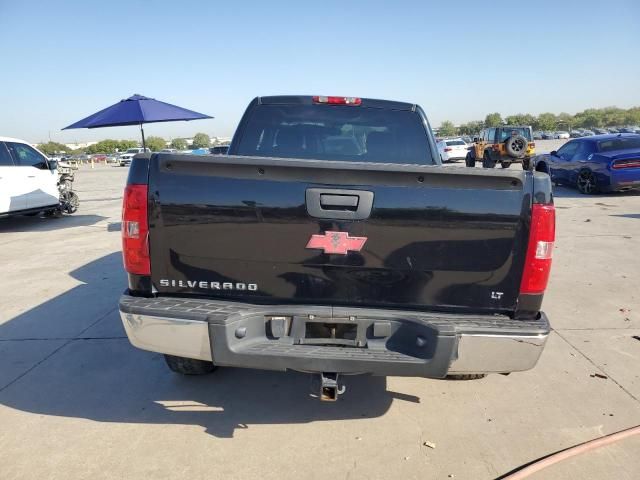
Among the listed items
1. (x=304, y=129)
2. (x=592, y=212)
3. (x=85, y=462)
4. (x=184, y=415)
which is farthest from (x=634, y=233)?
(x=85, y=462)

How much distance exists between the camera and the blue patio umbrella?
935 centimetres

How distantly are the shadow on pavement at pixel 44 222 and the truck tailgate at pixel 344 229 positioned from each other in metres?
9.29

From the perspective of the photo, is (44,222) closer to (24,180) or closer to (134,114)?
(24,180)

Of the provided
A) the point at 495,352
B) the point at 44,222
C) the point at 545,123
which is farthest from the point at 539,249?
the point at 545,123

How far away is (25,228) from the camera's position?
33.6ft

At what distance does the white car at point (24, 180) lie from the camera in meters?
9.41

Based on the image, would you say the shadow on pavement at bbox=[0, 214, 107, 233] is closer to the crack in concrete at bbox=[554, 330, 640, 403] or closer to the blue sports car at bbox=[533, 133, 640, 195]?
the crack in concrete at bbox=[554, 330, 640, 403]

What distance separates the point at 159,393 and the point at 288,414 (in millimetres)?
959

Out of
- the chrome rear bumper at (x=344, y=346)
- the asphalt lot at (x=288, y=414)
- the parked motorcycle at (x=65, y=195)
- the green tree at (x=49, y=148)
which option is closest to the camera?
the chrome rear bumper at (x=344, y=346)

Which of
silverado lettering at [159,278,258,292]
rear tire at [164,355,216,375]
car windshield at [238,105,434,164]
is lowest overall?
rear tire at [164,355,216,375]

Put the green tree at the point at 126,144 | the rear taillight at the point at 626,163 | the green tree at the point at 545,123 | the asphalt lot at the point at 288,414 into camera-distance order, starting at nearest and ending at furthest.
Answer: the asphalt lot at the point at 288,414, the rear taillight at the point at 626,163, the green tree at the point at 126,144, the green tree at the point at 545,123

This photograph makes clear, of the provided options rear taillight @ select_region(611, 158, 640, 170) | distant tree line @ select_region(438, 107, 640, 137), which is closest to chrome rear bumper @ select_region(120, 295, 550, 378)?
rear taillight @ select_region(611, 158, 640, 170)

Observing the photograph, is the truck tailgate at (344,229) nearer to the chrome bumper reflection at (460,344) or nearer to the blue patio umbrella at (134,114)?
the chrome bumper reflection at (460,344)

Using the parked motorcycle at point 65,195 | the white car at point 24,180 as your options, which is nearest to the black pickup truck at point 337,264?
the white car at point 24,180
